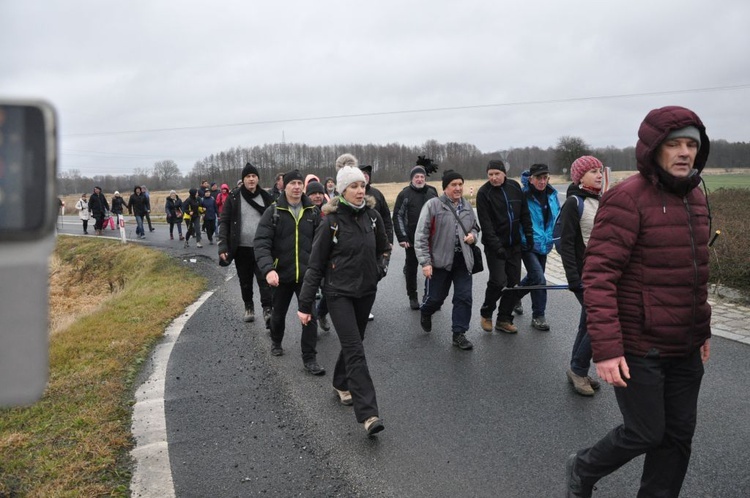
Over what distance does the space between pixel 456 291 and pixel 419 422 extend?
226cm

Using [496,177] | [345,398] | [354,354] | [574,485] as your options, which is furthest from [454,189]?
[574,485]

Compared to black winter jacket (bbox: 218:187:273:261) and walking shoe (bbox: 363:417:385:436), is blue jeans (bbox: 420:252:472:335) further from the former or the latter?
black winter jacket (bbox: 218:187:273:261)

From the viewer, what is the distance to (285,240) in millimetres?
6043

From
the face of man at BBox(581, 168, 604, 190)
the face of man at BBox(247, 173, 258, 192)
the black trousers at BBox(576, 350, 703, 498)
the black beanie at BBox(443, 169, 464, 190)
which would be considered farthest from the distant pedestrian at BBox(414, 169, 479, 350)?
the black trousers at BBox(576, 350, 703, 498)

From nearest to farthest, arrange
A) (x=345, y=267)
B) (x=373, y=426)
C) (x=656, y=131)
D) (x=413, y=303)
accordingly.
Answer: (x=656, y=131) < (x=373, y=426) < (x=345, y=267) < (x=413, y=303)

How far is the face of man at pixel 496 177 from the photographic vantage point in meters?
6.52

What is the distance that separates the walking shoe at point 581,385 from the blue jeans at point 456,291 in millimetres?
1479

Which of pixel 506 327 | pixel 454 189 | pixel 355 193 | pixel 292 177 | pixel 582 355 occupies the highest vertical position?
pixel 292 177

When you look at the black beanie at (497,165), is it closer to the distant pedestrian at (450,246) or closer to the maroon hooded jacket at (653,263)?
the distant pedestrian at (450,246)

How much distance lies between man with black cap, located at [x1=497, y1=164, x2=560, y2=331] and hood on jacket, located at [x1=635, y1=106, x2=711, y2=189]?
157 inches

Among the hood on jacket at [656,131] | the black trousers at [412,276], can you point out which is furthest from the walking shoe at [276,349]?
the hood on jacket at [656,131]

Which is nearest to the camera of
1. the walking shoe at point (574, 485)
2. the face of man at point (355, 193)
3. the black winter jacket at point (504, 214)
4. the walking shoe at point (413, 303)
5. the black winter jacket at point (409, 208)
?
the walking shoe at point (574, 485)

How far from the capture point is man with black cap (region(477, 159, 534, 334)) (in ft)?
21.3

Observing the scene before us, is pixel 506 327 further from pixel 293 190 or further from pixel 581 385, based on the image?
pixel 293 190
